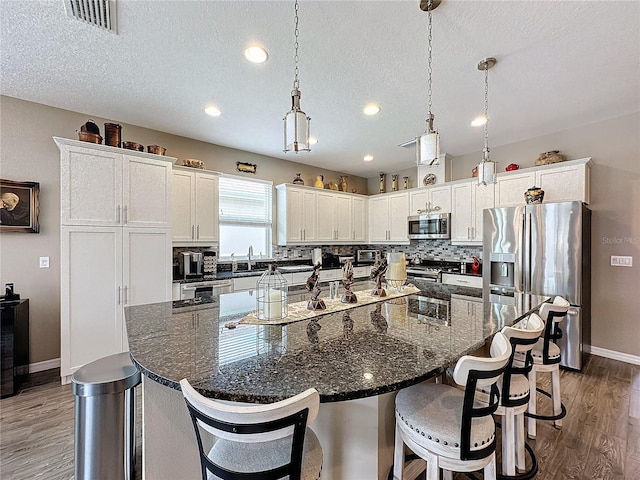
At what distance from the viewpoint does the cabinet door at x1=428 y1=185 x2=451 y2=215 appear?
4750 millimetres

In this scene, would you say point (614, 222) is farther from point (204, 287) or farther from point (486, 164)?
point (204, 287)

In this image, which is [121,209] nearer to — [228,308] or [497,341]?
[228,308]

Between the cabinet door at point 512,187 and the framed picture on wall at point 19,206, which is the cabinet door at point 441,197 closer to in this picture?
the cabinet door at point 512,187

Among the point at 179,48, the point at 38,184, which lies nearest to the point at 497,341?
the point at 179,48

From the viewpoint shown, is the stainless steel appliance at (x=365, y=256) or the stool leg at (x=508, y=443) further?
the stainless steel appliance at (x=365, y=256)

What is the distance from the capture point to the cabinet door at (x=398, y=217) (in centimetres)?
541

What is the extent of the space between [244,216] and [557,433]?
4.39m

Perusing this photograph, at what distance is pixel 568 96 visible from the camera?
2914mm

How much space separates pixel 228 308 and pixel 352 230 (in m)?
4.19

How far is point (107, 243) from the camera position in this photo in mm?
3020

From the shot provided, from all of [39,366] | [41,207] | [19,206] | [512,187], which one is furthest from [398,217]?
[39,366]

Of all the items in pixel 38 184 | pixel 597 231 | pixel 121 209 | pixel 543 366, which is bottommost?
pixel 543 366

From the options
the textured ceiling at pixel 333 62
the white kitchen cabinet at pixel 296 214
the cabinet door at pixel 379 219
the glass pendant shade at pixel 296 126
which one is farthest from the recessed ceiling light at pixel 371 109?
the cabinet door at pixel 379 219

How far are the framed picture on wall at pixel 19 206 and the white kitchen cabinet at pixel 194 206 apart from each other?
4.34ft
